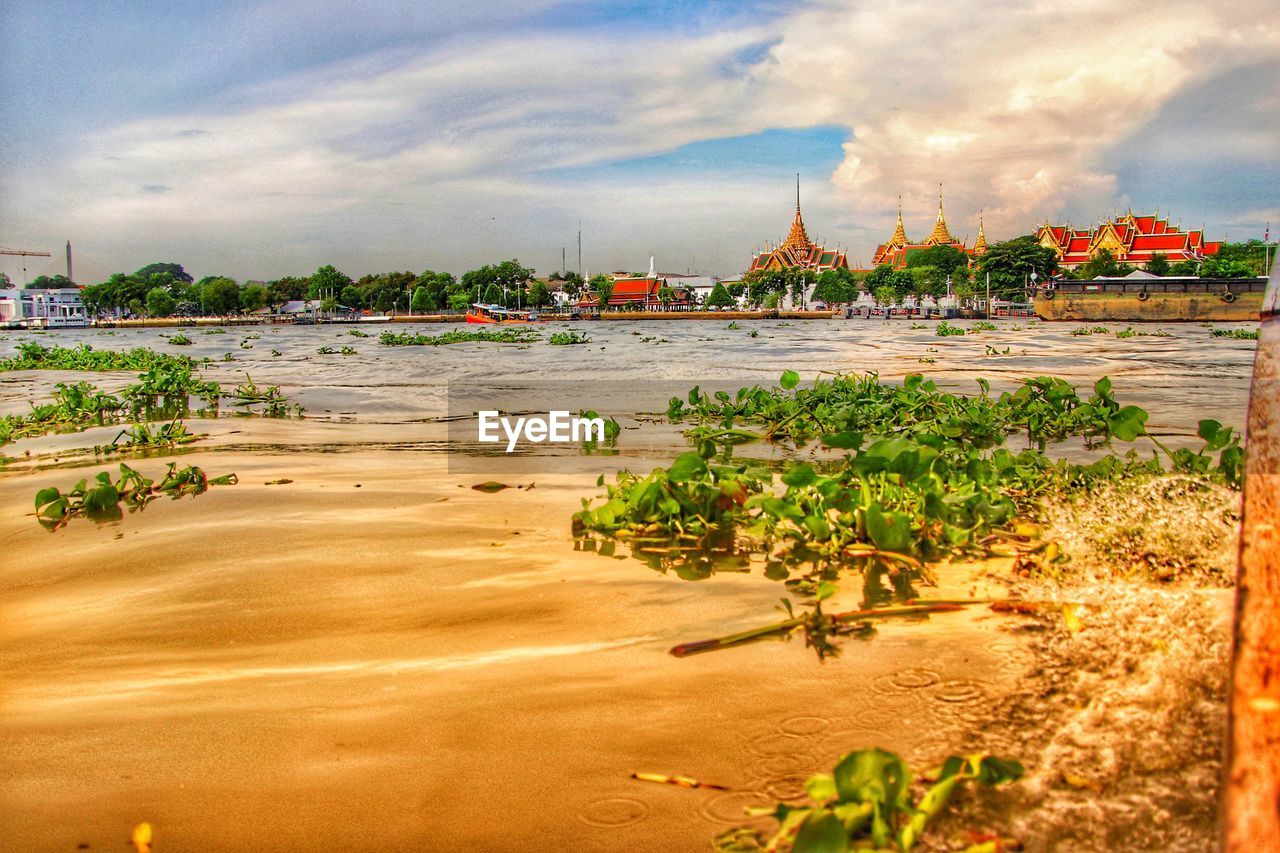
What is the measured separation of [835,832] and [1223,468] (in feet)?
10.9

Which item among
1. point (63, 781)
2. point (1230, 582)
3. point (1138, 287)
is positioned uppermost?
point (1138, 287)

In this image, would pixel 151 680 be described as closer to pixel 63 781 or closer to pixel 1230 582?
pixel 63 781

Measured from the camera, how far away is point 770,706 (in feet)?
6.11

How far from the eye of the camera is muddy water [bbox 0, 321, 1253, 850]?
1503mm

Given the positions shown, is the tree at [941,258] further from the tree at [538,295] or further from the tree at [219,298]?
the tree at [219,298]

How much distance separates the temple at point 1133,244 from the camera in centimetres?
7511

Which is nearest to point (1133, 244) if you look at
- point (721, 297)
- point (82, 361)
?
point (721, 297)

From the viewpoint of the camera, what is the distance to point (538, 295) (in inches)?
4220

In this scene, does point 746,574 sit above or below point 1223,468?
below

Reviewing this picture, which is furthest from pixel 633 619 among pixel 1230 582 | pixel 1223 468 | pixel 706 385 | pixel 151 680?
pixel 706 385

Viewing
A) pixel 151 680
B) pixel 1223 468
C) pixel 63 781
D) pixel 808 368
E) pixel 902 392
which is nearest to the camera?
pixel 63 781

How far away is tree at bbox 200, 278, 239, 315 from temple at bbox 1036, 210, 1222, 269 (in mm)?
93491

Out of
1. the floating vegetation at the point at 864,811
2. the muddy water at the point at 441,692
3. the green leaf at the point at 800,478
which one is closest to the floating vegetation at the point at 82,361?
the muddy water at the point at 441,692

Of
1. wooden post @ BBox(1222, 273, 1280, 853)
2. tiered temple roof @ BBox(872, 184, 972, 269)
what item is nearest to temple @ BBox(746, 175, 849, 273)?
tiered temple roof @ BBox(872, 184, 972, 269)
